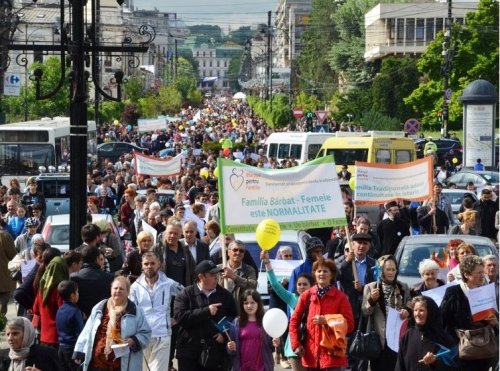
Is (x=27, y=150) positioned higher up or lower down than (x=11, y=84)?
lower down

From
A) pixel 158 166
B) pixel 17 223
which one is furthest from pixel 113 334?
pixel 158 166

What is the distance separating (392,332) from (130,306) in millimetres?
2407

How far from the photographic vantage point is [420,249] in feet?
53.1

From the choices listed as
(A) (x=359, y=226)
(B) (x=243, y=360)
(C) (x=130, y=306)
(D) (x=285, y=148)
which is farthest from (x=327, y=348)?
A: (D) (x=285, y=148)

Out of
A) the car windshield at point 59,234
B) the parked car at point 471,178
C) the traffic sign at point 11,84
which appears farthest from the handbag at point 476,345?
the traffic sign at point 11,84

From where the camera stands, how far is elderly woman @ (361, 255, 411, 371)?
1177cm

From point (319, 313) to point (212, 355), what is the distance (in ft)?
3.35

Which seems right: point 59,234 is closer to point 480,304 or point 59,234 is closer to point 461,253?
point 461,253

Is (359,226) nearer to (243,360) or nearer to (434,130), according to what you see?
(243,360)

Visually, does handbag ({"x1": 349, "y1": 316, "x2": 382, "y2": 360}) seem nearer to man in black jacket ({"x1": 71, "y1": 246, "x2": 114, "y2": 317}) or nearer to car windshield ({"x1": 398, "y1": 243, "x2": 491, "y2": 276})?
man in black jacket ({"x1": 71, "y1": 246, "x2": 114, "y2": 317})

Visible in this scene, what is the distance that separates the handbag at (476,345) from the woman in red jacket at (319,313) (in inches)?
36.0

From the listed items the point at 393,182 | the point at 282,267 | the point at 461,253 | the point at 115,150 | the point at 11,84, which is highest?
the point at 11,84

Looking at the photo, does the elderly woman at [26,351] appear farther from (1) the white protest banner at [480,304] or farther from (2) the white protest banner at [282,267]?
(2) the white protest banner at [282,267]

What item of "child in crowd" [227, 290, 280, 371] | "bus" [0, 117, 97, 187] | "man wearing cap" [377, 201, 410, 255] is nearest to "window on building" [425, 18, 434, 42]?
"bus" [0, 117, 97, 187]
